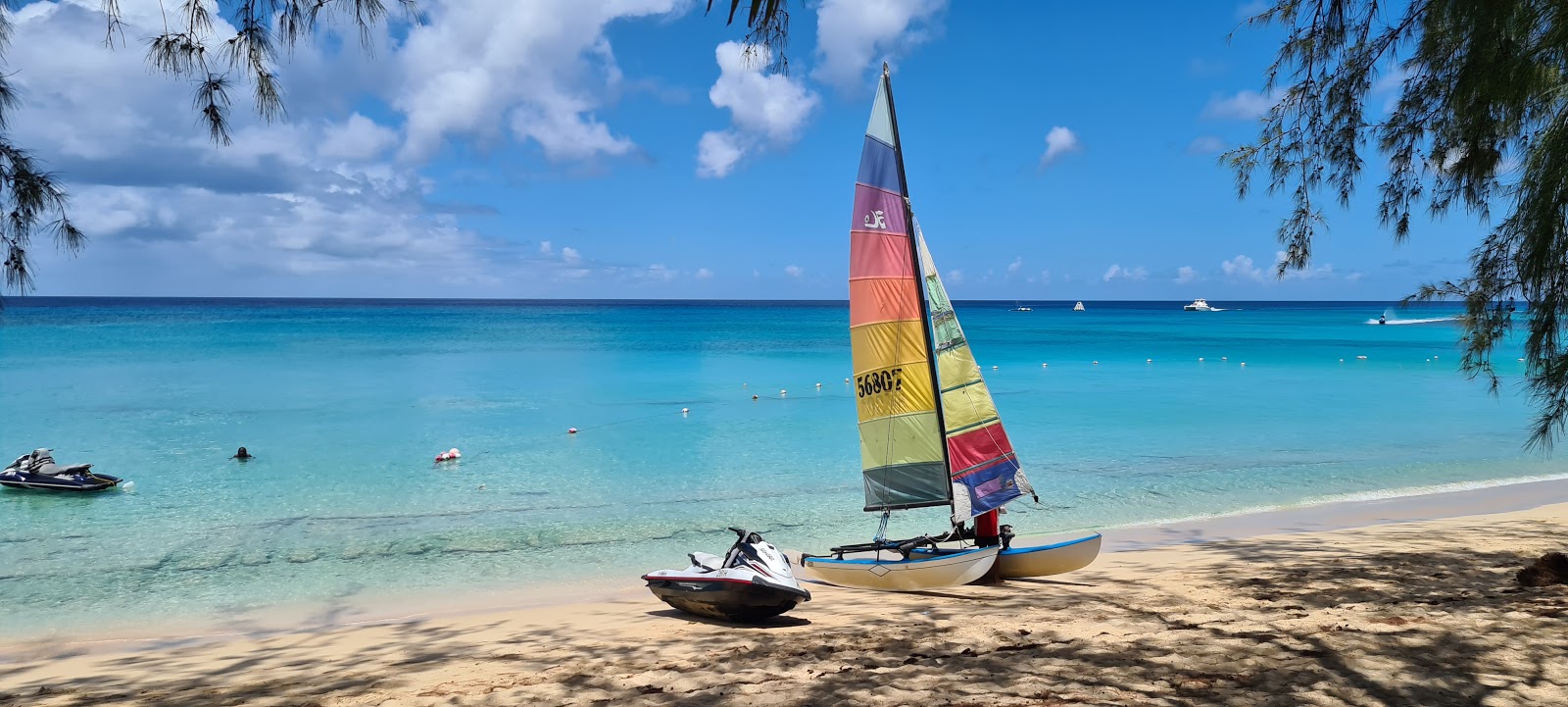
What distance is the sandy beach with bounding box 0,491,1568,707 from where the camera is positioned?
16.3ft

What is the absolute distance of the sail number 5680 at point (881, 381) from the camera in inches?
368

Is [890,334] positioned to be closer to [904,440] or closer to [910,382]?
[910,382]

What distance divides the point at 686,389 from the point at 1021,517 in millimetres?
20044

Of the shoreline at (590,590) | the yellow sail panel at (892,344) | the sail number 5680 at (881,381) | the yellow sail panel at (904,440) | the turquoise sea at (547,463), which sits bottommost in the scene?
the shoreline at (590,590)

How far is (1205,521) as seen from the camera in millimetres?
12789

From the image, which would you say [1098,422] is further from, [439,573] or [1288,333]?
[1288,333]

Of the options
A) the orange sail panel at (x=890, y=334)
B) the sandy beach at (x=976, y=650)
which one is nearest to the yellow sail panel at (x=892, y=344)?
the orange sail panel at (x=890, y=334)

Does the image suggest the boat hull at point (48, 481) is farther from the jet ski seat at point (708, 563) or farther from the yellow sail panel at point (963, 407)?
the yellow sail panel at point (963, 407)

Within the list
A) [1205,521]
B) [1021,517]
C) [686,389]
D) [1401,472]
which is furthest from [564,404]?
[1401,472]

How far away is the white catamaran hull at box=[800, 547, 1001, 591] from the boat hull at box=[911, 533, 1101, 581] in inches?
5.7

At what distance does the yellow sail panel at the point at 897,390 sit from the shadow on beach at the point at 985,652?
199 cm

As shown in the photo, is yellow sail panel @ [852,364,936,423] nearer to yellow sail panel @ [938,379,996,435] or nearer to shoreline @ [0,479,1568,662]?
yellow sail panel @ [938,379,996,435]

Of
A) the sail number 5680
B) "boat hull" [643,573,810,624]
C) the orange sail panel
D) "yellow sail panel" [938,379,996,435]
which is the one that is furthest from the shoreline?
the sail number 5680

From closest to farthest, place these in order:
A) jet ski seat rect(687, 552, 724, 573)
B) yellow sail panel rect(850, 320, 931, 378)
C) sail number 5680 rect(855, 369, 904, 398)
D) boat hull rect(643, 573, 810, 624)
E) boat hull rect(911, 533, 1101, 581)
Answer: boat hull rect(643, 573, 810, 624)
jet ski seat rect(687, 552, 724, 573)
boat hull rect(911, 533, 1101, 581)
yellow sail panel rect(850, 320, 931, 378)
sail number 5680 rect(855, 369, 904, 398)
